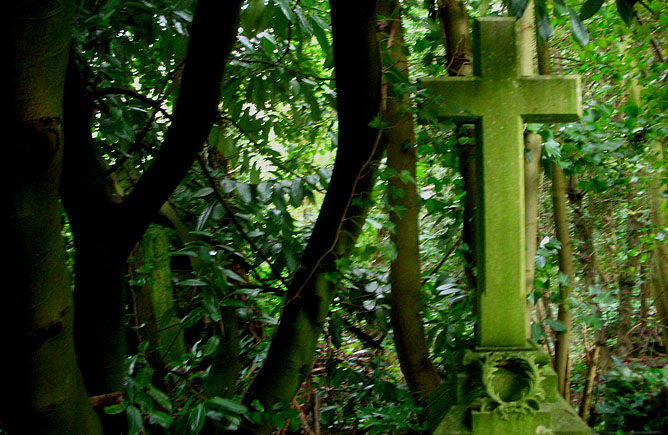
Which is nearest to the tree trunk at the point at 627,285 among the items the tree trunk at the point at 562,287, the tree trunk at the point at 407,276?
the tree trunk at the point at 562,287

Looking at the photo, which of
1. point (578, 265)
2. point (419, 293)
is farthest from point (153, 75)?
point (578, 265)

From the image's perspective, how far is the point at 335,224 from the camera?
217cm

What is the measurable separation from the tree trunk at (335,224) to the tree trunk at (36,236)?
809 millimetres

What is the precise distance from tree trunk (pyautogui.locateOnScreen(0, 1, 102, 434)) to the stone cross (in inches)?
43.8

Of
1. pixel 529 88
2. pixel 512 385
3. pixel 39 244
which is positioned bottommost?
pixel 512 385

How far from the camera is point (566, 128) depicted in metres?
2.47

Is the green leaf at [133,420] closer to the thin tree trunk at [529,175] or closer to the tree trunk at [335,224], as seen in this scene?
the tree trunk at [335,224]

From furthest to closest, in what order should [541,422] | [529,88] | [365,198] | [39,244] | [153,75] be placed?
[153,75] < [365,198] < [529,88] < [541,422] < [39,244]

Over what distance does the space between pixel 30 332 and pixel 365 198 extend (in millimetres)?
1176

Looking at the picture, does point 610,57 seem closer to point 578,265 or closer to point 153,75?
point 578,265

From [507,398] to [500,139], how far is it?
2.65 ft

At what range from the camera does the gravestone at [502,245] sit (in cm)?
177

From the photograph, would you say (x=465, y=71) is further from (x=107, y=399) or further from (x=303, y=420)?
(x=107, y=399)

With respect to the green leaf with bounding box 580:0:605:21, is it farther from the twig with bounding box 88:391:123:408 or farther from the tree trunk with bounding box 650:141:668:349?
the tree trunk with bounding box 650:141:668:349
